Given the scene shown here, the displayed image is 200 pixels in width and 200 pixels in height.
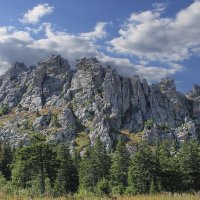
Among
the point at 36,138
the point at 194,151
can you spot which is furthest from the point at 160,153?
the point at 36,138

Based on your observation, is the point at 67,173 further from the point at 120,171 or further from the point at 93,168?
the point at 120,171

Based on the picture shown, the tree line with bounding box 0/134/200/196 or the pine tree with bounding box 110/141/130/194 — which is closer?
the tree line with bounding box 0/134/200/196

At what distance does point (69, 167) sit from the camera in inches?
4230

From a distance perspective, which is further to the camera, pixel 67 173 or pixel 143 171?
pixel 67 173

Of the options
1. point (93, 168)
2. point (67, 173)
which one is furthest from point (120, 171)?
point (67, 173)

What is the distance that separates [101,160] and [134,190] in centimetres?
2748

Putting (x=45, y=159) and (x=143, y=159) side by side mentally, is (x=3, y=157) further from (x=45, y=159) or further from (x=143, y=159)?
(x=45, y=159)

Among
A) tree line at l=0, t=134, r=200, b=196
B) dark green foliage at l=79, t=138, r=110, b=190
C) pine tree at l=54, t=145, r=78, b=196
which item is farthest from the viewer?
pine tree at l=54, t=145, r=78, b=196

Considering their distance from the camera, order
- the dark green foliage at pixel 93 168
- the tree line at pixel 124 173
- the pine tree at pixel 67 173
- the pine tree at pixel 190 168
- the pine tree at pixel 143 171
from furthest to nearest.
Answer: the pine tree at pixel 67 173, the dark green foliage at pixel 93 168, the pine tree at pixel 190 168, the pine tree at pixel 143 171, the tree line at pixel 124 173

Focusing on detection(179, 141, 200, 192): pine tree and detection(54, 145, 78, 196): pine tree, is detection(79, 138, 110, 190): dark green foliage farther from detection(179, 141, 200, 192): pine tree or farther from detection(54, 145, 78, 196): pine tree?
detection(179, 141, 200, 192): pine tree

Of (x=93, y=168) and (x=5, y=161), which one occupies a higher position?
(x=5, y=161)

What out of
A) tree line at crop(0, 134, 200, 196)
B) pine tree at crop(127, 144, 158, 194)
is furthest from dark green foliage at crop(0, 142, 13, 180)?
pine tree at crop(127, 144, 158, 194)

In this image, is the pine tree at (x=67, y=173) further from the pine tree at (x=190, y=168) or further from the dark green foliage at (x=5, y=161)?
the pine tree at (x=190, y=168)

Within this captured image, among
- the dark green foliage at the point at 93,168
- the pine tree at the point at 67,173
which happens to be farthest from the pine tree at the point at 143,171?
the pine tree at the point at 67,173
